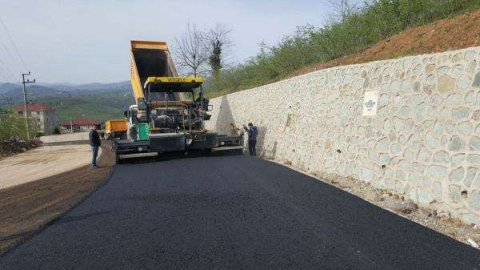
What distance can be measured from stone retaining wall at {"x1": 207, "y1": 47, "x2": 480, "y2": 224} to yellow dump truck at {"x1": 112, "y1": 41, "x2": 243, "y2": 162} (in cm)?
378

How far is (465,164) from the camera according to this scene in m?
5.82

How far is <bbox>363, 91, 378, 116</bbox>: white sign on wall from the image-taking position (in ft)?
27.3

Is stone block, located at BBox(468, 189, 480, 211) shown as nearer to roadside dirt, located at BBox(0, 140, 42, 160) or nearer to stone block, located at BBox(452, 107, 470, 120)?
stone block, located at BBox(452, 107, 470, 120)

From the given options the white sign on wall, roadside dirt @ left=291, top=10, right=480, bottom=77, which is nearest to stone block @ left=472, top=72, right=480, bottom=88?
roadside dirt @ left=291, top=10, right=480, bottom=77

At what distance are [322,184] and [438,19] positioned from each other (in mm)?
5240

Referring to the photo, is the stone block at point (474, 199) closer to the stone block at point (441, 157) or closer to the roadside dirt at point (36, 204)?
the stone block at point (441, 157)

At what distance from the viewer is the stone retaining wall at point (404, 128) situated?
588cm

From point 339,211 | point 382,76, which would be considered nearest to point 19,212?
point 339,211

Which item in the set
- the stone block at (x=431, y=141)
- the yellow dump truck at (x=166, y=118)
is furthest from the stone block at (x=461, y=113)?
the yellow dump truck at (x=166, y=118)

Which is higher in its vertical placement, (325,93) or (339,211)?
(325,93)

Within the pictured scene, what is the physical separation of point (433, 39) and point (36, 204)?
9.02 metres

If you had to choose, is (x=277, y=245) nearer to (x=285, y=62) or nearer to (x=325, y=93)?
(x=325, y=93)

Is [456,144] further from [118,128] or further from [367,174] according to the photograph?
[118,128]

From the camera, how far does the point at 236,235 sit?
548 centimetres
